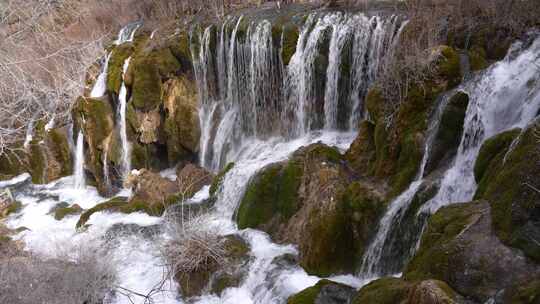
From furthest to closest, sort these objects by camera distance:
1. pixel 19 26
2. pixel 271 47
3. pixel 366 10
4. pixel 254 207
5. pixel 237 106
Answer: pixel 237 106 → pixel 271 47 → pixel 366 10 → pixel 254 207 → pixel 19 26

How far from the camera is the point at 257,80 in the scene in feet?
43.2

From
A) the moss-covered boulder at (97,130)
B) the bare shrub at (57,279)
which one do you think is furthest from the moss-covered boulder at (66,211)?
the bare shrub at (57,279)

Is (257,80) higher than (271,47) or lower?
lower

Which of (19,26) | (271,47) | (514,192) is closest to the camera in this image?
(514,192)

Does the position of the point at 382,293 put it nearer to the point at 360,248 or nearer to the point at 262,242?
the point at 360,248

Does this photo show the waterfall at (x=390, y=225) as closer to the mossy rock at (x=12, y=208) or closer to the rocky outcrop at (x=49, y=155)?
the mossy rock at (x=12, y=208)

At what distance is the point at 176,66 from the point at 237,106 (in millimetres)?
2546

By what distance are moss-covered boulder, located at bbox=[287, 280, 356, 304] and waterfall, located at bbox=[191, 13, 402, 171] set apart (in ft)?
17.6

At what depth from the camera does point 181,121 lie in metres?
14.5

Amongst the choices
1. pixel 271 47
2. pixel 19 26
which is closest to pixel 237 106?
pixel 271 47

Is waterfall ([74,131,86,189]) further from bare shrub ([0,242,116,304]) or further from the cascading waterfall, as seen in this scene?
the cascading waterfall

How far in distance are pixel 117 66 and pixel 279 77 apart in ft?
20.1

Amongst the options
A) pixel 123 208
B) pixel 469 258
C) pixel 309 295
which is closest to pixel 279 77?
pixel 123 208

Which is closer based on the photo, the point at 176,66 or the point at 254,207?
the point at 254,207
